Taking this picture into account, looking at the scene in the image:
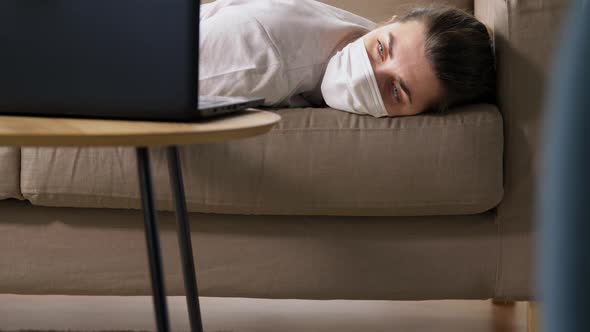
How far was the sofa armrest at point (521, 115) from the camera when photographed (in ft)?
3.83

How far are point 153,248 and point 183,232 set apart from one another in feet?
0.40

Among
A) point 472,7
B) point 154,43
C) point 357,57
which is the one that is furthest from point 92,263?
point 472,7

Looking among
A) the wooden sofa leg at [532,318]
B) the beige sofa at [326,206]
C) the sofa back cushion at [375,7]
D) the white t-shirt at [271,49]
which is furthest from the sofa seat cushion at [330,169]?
the sofa back cushion at [375,7]

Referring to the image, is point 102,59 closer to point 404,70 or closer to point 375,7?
point 404,70

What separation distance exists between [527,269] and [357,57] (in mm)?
462

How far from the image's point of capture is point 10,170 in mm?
1227

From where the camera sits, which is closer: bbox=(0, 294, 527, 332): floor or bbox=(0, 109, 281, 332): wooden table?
bbox=(0, 109, 281, 332): wooden table

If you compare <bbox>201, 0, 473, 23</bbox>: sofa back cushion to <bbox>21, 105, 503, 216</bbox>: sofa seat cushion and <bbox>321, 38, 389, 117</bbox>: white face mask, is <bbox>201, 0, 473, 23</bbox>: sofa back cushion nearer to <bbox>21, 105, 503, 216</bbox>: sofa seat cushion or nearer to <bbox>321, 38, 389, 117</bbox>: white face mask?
<bbox>321, 38, 389, 117</bbox>: white face mask

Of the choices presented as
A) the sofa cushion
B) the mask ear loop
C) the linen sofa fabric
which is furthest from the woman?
the sofa cushion

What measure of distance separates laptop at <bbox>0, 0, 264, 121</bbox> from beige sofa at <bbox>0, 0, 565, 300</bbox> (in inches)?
17.6

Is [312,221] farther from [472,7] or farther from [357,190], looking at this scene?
[472,7]

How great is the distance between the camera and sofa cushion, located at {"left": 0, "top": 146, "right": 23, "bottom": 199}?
1.23m

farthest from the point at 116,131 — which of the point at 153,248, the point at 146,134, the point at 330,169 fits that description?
the point at 330,169

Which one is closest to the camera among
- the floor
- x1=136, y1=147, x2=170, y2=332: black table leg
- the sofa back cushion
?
x1=136, y1=147, x2=170, y2=332: black table leg
